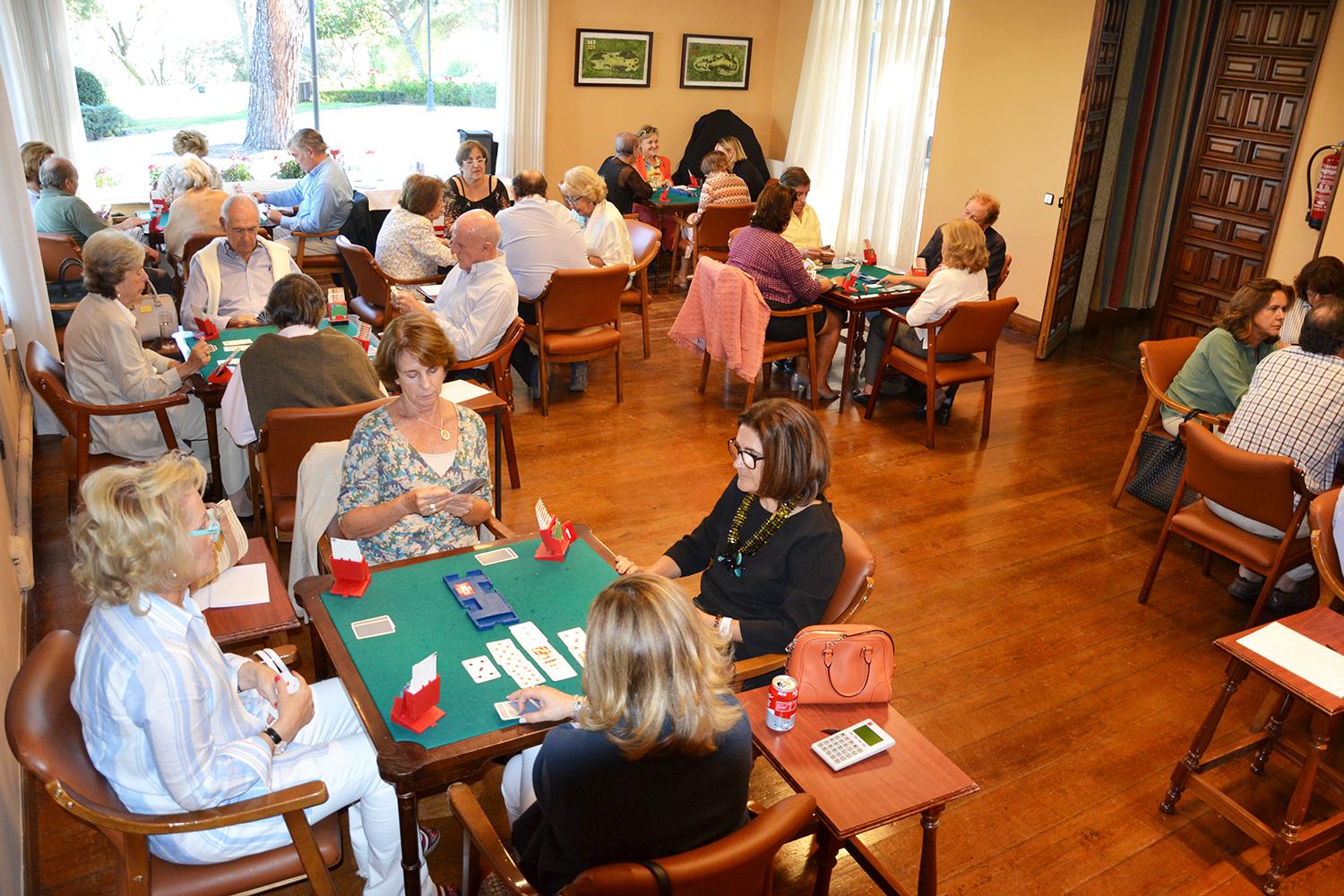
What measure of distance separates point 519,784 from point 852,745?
2.64 feet

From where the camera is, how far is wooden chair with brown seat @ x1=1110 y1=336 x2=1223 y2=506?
4.80 metres

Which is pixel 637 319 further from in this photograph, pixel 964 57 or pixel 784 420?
pixel 784 420

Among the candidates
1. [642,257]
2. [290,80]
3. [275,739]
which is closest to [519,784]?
[275,739]

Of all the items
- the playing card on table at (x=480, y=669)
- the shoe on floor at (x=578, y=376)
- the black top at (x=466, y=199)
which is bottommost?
the shoe on floor at (x=578, y=376)

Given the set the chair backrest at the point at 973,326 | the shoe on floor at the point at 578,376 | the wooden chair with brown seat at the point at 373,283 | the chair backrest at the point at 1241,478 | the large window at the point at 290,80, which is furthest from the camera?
the large window at the point at 290,80

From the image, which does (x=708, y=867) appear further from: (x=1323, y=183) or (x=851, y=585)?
(x=1323, y=183)

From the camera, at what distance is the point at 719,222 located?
26.2ft

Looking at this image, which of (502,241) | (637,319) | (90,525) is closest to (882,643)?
(90,525)

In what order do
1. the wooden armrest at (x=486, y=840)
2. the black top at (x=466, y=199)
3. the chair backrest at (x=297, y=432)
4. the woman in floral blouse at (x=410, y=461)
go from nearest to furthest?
the wooden armrest at (x=486, y=840) → the woman in floral blouse at (x=410, y=461) → the chair backrest at (x=297, y=432) → the black top at (x=466, y=199)

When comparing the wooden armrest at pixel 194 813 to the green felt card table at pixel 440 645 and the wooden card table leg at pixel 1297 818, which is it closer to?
the green felt card table at pixel 440 645

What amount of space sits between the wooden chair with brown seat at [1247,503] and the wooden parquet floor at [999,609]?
0.44 m

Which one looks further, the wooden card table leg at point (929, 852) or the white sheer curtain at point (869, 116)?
the white sheer curtain at point (869, 116)

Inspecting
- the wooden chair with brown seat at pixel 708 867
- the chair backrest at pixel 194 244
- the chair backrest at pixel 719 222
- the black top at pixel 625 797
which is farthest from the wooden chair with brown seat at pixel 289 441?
the chair backrest at pixel 719 222

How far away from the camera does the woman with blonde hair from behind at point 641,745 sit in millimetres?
1847
